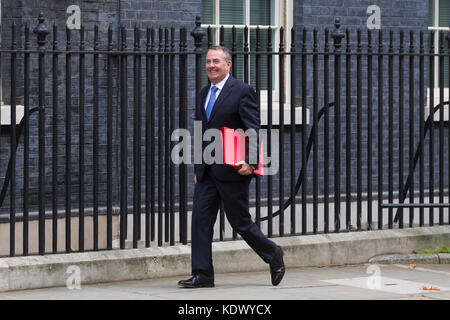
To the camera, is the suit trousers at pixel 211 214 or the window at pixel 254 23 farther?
the window at pixel 254 23

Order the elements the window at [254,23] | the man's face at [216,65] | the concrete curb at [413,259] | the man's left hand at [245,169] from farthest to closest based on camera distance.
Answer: the window at [254,23] → the concrete curb at [413,259] → the man's face at [216,65] → the man's left hand at [245,169]

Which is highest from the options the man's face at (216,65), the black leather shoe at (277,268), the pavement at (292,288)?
the man's face at (216,65)

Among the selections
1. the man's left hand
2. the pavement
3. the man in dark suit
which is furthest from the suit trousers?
the pavement

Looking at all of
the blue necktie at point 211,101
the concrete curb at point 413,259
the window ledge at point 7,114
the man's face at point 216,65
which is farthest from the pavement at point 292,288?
the window ledge at point 7,114

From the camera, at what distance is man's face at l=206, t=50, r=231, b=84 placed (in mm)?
8890

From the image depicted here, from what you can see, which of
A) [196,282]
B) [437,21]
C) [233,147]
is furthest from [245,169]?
[437,21]

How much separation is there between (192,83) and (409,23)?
292 cm

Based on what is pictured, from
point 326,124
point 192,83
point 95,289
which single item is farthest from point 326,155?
point 95,289

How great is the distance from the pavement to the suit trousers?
28cm

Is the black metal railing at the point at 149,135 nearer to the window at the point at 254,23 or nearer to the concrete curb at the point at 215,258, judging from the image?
the window at the point at 254,23

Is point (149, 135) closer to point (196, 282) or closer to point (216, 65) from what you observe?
point (216, 65)

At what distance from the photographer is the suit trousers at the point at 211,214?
895 centimetres

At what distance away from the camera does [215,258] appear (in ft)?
32.6

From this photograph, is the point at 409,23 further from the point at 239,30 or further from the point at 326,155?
the point at 326,155
